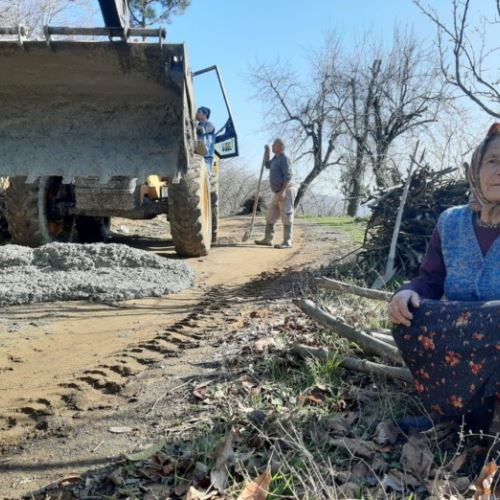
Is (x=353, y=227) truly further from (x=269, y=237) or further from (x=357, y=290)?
(x=357, y=290)

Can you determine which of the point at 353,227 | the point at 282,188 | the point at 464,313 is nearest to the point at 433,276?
the point at 464,313

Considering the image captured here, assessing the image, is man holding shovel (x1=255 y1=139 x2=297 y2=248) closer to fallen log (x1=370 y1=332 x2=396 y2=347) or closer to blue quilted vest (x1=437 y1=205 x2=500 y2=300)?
fallen log (x1=370 y1=332 x2=396 y2=347)

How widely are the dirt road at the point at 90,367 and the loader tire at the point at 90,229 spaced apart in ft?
10.1

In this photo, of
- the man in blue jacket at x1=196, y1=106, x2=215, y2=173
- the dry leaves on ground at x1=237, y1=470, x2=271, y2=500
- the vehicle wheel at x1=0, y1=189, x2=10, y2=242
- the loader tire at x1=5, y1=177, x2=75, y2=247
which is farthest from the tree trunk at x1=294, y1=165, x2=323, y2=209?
the dry leaves on ground at x1=237, y1=470, x2=271, y2=500

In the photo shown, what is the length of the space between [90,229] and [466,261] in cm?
755

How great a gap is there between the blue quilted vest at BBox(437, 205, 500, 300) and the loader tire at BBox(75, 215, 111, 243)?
694 cm

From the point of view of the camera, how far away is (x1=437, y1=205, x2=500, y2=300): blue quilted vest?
2.21m

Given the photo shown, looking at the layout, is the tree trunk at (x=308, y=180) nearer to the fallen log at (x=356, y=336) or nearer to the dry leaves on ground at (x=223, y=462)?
the fallen log at (x=356, y=336)

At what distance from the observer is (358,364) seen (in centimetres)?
298

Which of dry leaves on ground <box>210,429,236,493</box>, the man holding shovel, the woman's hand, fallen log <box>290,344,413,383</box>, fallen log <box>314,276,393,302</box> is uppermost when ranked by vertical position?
the man holding shovel

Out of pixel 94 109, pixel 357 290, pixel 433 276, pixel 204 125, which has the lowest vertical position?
pixel 357 290

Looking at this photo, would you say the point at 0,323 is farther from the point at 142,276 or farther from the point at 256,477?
the point at 256,477

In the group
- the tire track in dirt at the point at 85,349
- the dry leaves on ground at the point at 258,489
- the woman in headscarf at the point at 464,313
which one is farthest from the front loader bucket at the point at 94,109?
the dry leaves on ground at the point at 258,489

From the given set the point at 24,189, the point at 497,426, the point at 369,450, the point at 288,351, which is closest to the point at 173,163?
the point at 288,351
